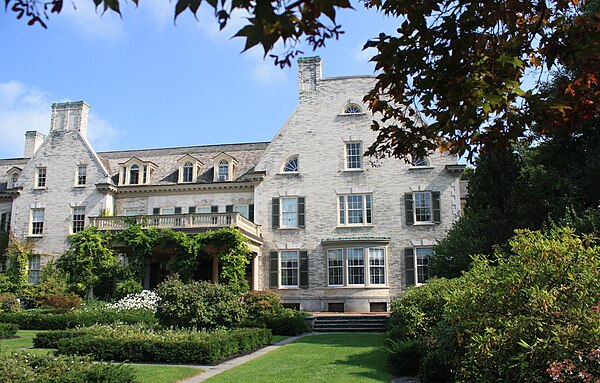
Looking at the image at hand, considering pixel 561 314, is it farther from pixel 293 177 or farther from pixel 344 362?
pixel 293 177

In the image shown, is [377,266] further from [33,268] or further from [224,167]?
[33,268]

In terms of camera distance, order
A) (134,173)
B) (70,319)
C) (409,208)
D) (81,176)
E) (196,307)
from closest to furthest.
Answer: (196,307) < (70,319) < (409,208) < (81,176) < (134,173)

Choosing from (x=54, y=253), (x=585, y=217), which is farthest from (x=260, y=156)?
(x=585, y=217)

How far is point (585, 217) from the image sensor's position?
17.1 meters

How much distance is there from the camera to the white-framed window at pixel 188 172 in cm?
3431

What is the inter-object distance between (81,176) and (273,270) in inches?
572

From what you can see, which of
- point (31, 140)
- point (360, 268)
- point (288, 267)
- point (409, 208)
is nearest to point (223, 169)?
point (288, 267)

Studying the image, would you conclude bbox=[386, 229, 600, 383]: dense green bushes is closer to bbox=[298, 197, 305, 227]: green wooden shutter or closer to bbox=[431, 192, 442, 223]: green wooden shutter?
bbox=[431, 192, 442, 223]: green wooden shutter

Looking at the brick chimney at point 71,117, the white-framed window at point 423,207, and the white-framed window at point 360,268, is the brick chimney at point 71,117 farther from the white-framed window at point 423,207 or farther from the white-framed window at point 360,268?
the white-framed window at point 423,207

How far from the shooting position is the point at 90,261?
28703 millimetres

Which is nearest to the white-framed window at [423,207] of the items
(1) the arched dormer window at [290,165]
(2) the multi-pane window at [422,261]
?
(2) the multi-pane window at [422,261]

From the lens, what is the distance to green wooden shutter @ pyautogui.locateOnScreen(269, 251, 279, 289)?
102ft

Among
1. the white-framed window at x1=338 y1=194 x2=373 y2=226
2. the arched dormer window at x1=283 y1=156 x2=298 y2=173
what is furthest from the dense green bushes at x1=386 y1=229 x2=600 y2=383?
the arched dormer window at x1=283 y1=156 x2=298 y2=173

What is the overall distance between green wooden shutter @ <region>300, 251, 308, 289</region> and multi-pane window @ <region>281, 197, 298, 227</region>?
1.89 meters
